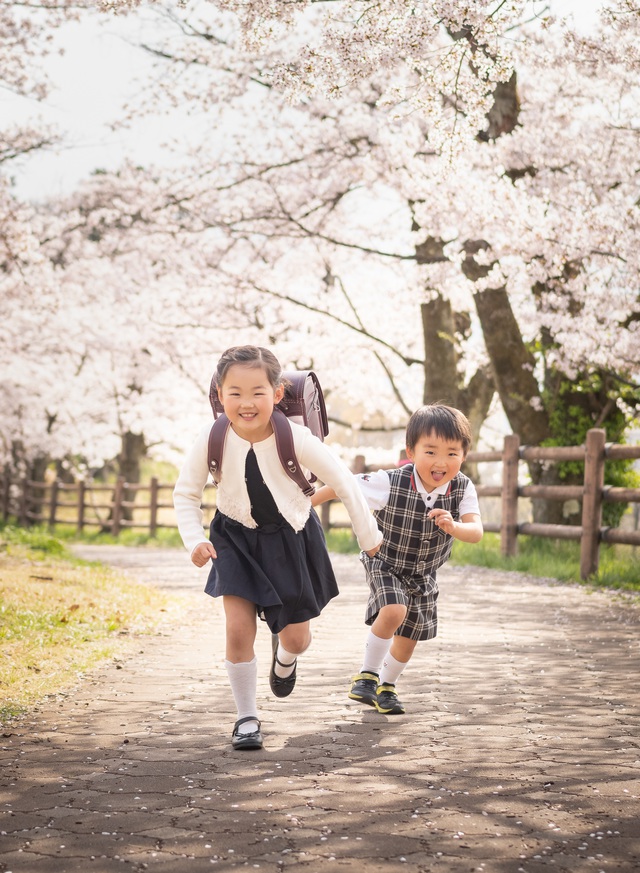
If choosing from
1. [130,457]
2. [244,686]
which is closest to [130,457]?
[130,457]

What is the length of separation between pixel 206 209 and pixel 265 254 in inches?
175

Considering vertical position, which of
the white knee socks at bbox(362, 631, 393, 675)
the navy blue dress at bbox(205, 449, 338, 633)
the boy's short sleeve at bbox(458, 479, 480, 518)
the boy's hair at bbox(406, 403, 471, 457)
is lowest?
the white knee socks at bbox(362, 631, 393, 675)

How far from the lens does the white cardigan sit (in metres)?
3.91

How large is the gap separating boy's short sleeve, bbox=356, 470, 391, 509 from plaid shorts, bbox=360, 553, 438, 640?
247 mm

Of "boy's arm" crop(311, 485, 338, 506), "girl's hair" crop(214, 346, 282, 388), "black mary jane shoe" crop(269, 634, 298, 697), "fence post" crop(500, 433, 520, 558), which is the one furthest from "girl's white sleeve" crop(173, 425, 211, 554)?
"fence post" crop(500, 433, 520, 558)

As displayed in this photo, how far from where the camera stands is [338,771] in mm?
3361

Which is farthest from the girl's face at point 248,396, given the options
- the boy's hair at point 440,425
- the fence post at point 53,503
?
the fence post at point 53,503

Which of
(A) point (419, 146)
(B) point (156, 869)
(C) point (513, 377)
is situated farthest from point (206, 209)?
(B) point (156, 869)

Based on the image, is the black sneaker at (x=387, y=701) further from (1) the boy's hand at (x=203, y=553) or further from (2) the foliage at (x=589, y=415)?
(2) the foliage at (x=589, y=415)

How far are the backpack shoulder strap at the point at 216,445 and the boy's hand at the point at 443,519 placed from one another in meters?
0.89

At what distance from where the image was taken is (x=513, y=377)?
13.0 meters

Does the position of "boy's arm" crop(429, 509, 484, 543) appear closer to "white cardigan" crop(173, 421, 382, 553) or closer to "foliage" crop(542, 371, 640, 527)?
"white cardigan" crop(173, 421, 382, 553)

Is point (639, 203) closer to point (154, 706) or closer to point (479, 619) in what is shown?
point (479, 619)

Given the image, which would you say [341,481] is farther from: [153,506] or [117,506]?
[117,506]
